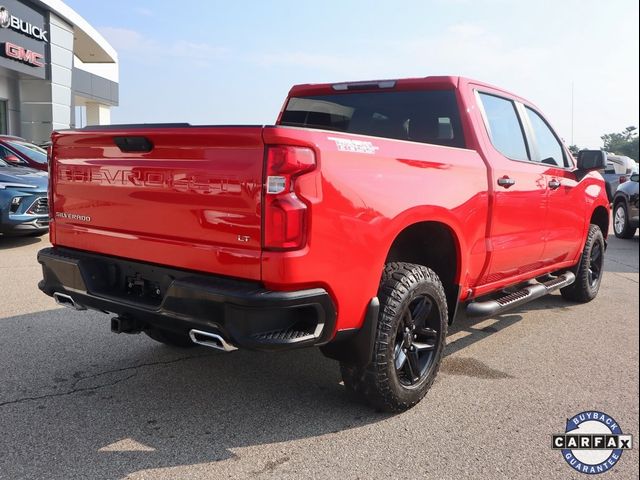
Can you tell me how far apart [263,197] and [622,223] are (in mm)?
10974

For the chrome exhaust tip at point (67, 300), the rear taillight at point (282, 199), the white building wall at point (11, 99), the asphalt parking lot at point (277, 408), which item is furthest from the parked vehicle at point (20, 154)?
the white building wall at point (11, 99)

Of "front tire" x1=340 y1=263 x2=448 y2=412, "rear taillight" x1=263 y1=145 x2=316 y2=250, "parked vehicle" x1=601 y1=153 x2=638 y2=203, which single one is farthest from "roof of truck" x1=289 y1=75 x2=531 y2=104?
"parked vehicle" x1=601 y1=153 x2=638 y2=203

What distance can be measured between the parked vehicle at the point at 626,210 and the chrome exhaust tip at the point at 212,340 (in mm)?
10447

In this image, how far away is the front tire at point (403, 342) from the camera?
300cm

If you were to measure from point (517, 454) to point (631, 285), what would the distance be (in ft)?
16.8

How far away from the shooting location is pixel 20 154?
9.03 metres

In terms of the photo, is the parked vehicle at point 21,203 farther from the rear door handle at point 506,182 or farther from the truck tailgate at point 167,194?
the rear door handle at point 506,182

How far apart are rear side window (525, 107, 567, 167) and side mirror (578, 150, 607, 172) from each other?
0.17 metres

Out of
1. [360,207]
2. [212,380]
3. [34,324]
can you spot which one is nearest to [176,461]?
[212,380]

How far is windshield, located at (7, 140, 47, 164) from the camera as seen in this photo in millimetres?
9109

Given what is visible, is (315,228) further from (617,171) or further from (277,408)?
(617,171)

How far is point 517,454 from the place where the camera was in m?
2.78

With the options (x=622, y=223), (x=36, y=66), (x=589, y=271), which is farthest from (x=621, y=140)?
(x=36, y=66)

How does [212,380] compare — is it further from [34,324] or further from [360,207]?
[34,324]
